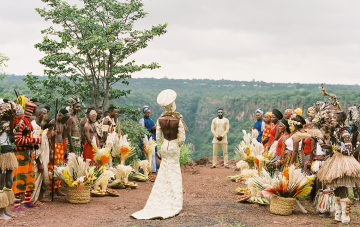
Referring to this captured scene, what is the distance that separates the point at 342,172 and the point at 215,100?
40.8 meters

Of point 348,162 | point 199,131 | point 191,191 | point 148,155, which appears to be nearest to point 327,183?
point 348,162

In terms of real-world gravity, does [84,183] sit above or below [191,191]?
above

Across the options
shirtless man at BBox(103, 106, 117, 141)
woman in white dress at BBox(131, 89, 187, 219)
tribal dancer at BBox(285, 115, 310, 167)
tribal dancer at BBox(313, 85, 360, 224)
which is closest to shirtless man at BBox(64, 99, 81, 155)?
shirtless man at BBox(103, 106, 117, 141)

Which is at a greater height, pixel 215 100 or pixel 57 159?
pixel 215 100

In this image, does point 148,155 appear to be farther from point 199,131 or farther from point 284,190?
point 199,131

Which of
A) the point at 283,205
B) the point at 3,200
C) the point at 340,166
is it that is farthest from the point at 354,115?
the point at 3,200

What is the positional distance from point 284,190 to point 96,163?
4.34m

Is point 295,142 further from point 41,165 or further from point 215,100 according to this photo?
point 215,100

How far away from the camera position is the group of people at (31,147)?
5.20 m

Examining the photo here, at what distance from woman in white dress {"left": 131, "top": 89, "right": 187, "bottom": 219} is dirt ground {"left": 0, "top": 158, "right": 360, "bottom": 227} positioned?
36 centimetres

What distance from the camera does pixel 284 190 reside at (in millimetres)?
5691

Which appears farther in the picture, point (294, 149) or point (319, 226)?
point (294, 149)

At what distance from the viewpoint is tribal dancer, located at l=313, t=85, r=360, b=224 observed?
5038 mm

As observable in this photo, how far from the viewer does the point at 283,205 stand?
5672 millimetres
